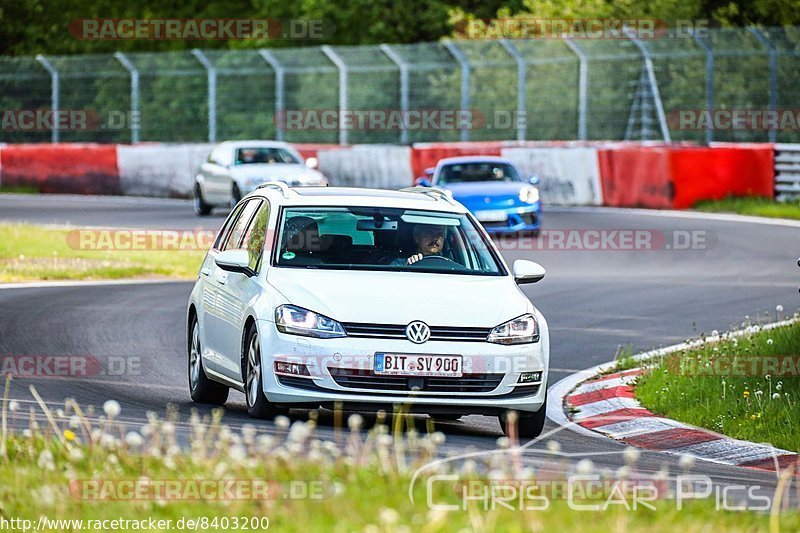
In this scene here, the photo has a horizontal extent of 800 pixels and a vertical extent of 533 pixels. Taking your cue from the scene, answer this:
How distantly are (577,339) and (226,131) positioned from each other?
26.0m

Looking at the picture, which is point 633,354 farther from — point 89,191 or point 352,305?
point 89,191

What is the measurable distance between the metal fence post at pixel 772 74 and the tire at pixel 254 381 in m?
21.8

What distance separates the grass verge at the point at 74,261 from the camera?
71.6 feet

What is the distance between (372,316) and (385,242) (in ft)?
3.90

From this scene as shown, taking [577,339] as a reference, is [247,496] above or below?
above

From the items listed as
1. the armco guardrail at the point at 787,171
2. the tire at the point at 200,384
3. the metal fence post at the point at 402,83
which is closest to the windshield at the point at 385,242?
the tire at the point at 200,384

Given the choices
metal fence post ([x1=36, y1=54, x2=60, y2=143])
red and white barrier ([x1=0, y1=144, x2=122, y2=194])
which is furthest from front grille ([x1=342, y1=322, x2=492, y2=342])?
metal fence post ([x1=36, y1=54, x2=60, y2=143])

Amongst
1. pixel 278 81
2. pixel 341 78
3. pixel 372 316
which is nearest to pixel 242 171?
pixel 341 78

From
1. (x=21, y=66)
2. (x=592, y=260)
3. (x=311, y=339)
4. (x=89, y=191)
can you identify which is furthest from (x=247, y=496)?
(x=21, y=66)

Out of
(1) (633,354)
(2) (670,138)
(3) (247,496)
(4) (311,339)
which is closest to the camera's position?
(3) (247,496)

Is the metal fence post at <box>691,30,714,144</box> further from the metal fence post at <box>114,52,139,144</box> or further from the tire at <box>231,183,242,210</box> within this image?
the metal fence post at <box>114,52,139,144</box>

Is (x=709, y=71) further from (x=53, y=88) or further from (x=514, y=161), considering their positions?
(x=53, y=88)

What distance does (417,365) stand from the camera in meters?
9.89

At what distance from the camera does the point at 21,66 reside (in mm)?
42438
